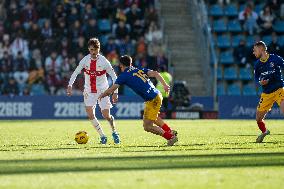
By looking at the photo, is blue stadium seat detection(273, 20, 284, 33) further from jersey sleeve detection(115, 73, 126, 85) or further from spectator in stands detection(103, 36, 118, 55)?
jersey sleeve detection(115, 73, 126, 85)

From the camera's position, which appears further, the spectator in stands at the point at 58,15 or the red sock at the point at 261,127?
the spectator in stands at the point at 58,15

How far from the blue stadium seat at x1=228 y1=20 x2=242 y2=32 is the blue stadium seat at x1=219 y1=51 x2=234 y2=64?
1.19 metres

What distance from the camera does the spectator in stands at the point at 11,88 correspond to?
123 ft

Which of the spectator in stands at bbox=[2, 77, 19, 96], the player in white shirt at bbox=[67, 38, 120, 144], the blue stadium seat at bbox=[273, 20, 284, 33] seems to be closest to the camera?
the player in white shirt at bbox=[67, 38, 120, 144]

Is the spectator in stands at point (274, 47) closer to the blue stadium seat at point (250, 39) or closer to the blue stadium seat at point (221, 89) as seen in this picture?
the blue stadium seat at point (250, 39)

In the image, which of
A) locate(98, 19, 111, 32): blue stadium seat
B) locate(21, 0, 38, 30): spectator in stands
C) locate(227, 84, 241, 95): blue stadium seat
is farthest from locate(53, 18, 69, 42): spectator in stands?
locate(227, 84, 241, 95): blue stadium seat

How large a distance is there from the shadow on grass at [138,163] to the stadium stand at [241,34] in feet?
76.9

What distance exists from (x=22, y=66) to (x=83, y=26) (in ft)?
11.0

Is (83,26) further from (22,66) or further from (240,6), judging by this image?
(240,6)

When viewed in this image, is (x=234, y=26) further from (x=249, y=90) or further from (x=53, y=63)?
(x=53, y=63)

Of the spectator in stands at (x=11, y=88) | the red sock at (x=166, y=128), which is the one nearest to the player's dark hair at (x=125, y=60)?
the red sock at (x=166, y=128)

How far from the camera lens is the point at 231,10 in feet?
134

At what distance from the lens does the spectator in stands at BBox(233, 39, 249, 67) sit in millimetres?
38344

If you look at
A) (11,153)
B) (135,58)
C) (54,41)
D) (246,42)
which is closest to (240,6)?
(246,42)
